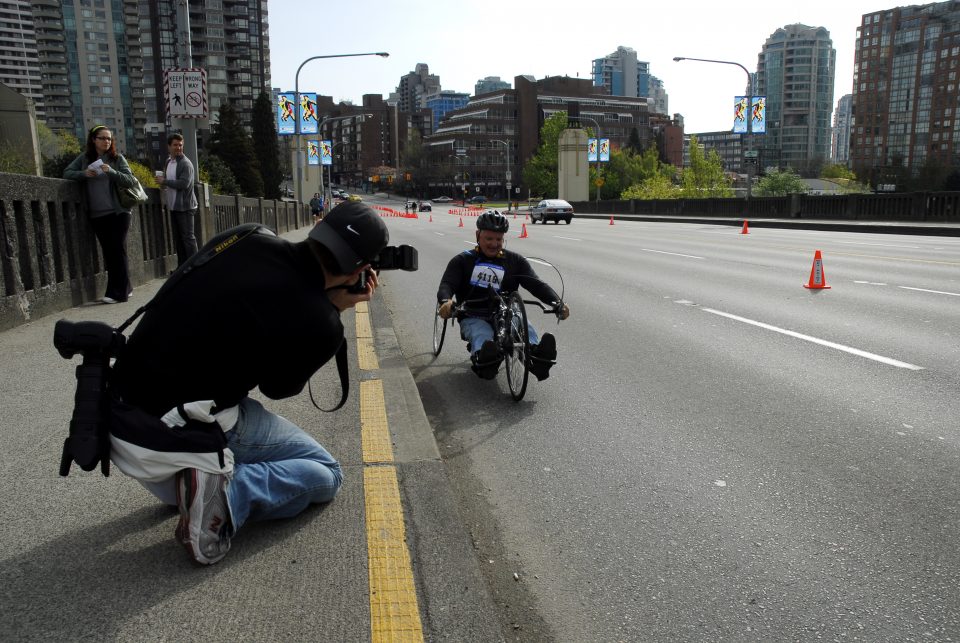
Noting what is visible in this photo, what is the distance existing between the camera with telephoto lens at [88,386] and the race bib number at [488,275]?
4.04 m

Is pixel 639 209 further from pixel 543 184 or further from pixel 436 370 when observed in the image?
pixel 543 184

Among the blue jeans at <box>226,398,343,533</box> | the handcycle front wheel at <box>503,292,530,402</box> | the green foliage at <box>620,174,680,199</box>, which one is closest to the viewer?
the blue jeans at <box>226,398,343,533</box>

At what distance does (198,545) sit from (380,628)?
33.2 inches

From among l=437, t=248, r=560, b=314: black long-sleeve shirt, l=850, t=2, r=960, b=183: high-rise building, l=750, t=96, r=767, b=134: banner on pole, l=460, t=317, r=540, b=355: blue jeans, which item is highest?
l=850, t=2, r=960, b=183: high-rise building

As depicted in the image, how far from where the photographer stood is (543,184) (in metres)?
129

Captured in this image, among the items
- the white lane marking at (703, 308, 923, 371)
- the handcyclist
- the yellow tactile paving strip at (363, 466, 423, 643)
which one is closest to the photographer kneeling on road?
the yellow tactile paving strip at (363, 466, 423, 643)

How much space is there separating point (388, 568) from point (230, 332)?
1.07 meters

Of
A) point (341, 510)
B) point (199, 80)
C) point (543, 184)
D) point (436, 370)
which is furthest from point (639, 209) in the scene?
point (543, 184)

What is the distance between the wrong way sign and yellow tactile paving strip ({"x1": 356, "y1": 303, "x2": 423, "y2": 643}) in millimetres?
9027

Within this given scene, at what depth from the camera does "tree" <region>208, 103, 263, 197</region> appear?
73.7m

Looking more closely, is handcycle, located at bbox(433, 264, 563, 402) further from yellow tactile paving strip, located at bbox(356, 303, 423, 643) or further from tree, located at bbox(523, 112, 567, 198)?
tree, located at bbox(523, 112, 567, 198)

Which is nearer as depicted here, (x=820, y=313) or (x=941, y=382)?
(x=941, y=382)

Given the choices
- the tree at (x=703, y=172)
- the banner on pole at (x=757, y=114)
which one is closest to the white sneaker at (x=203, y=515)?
the banner on pole at (x=757, y=114)

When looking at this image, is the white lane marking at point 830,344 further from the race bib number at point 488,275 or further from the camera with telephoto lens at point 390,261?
the camera with telephoto lens at point 390,261
